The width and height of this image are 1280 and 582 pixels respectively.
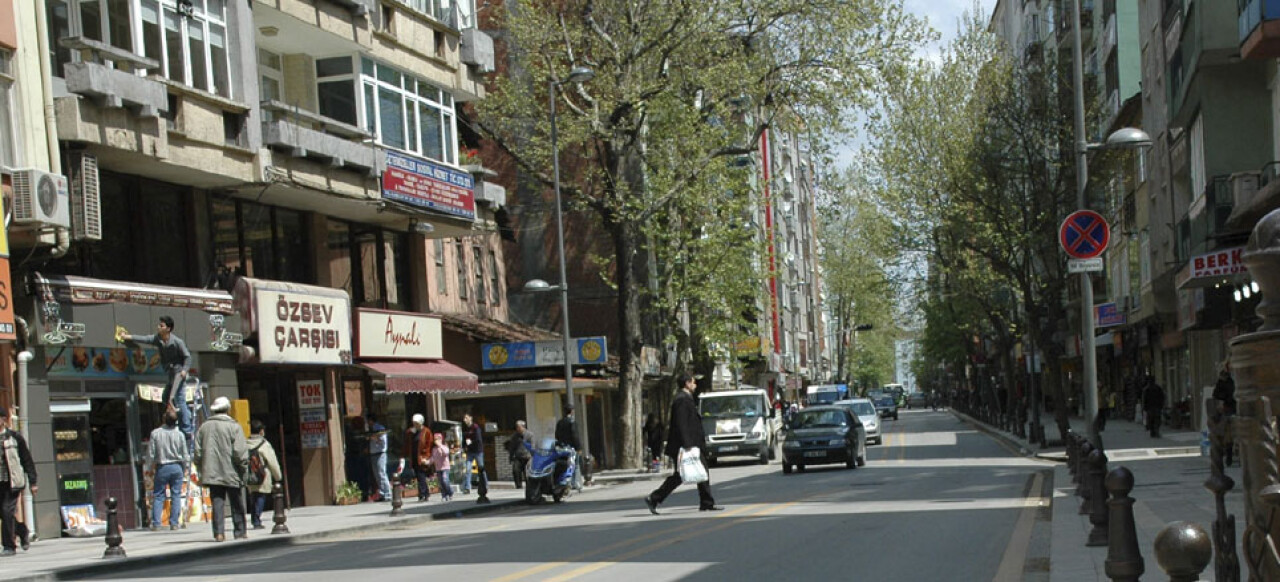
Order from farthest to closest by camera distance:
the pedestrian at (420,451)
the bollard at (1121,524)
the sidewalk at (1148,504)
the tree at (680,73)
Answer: the tree at (680,73)
the pedestrian at (420,451)
the sidewalk at (1148,504)
the bollard at (1121,524)

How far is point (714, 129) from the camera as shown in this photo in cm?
3966

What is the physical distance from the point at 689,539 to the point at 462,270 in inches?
1078

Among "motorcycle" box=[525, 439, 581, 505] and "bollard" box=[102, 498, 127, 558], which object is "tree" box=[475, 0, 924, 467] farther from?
"bollard" box=[102, 498, 127, 558]

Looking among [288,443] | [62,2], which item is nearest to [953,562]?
[62,2]

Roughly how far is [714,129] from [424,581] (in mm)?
28484

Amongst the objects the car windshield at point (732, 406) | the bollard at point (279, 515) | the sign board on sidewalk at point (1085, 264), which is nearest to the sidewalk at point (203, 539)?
the bollard at point (279, 515)

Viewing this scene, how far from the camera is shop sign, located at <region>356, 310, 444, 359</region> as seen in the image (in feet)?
99.6

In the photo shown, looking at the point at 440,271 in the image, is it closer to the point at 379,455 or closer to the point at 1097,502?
the point at 379,455

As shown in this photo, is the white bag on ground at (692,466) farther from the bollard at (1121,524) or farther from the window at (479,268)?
the window at (479,268)

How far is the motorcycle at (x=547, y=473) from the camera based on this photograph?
2617 cm

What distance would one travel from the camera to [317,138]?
2711 cm

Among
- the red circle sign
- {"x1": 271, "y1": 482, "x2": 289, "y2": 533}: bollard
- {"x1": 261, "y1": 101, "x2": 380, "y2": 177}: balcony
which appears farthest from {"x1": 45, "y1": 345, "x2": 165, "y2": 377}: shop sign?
the red circle sign

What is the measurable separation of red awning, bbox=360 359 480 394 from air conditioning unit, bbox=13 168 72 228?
34.0 feet

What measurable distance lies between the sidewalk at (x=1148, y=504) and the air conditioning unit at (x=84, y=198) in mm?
13632
